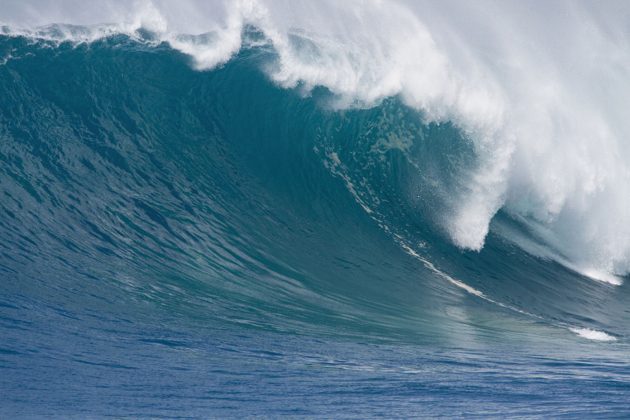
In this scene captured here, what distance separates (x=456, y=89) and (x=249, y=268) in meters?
7.85

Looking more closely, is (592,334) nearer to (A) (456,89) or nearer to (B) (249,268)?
(B) (249,268)

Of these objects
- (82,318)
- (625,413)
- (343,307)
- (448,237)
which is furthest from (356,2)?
(625,413)

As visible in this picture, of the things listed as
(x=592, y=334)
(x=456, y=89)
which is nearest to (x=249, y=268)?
(x=592, y=334)

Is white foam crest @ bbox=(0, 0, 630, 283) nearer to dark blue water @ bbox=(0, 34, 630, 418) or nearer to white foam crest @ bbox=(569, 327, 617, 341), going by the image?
dark blue water @ bbox=(0, 34, 630, 418)

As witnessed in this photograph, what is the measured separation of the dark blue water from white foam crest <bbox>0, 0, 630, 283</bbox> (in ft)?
1.57

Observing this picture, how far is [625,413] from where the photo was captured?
21.1ft

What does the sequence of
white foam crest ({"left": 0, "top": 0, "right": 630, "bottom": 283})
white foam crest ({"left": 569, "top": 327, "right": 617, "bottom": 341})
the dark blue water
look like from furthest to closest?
white foam crest ({"left": 0, "top": 0, "right": 630, "bottom": 283}) → white foam crest ({"left": 569, "top": 327, "right": 617, "bottom": 341}) → the dark blue water

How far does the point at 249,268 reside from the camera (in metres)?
11.0

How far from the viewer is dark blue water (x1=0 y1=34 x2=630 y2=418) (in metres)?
6.83

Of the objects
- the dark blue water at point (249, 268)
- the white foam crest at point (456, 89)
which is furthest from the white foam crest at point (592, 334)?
the white foam crest at point (456, 89)

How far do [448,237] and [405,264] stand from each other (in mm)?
1460

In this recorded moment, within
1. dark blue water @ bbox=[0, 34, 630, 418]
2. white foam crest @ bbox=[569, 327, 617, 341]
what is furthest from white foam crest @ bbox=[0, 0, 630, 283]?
white foam crest @ bbox=[569, 327, 617, 341]

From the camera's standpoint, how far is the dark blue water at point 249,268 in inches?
269

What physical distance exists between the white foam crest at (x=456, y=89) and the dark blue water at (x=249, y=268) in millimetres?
479
